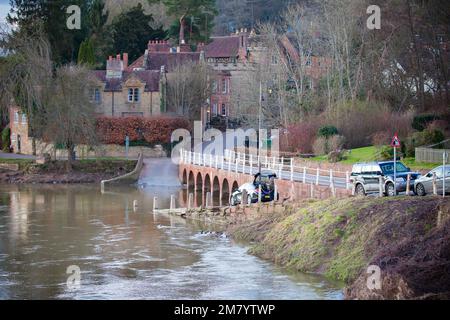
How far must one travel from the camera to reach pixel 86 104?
81.8m

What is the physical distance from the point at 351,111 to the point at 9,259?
3513 cm

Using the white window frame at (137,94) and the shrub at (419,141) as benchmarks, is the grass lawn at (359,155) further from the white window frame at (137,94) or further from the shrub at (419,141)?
the white window frame at (137,94)

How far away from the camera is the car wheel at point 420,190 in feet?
140

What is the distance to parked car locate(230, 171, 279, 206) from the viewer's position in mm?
51156

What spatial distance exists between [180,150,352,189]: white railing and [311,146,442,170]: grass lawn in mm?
2400

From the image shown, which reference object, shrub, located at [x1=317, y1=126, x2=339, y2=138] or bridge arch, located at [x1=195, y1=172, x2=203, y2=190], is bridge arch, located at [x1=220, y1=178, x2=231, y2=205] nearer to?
bridge arch, located at [x1=195, y1=172, x2=203, y2=190]

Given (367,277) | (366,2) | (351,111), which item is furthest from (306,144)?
(367,277)

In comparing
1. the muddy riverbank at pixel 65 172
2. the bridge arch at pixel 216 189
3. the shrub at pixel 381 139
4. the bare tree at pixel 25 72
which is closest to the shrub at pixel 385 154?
the shrub at pixel 381 139

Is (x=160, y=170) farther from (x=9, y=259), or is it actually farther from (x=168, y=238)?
(x=9, y=259)

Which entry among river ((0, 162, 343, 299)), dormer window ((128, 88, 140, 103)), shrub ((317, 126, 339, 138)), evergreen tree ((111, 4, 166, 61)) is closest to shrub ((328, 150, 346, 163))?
shrub ((317, 126, 339, 138))

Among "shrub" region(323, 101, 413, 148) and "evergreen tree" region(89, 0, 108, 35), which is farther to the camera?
"evergreen tree" region(89, 0, 108, 35)

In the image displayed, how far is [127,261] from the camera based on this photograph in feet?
134

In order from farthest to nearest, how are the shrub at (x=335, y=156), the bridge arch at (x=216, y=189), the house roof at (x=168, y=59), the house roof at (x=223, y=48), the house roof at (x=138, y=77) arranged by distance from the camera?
1. the house roof at (x=223, y=48)
2. the house roof at (x=168, y=59)
3. the house roof at (x=138, y=77)
4. the bridge arch at (x=216, y=189)
5. the shrub at (x=335, y=156)

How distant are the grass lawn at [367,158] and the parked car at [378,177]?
6.97 meters
